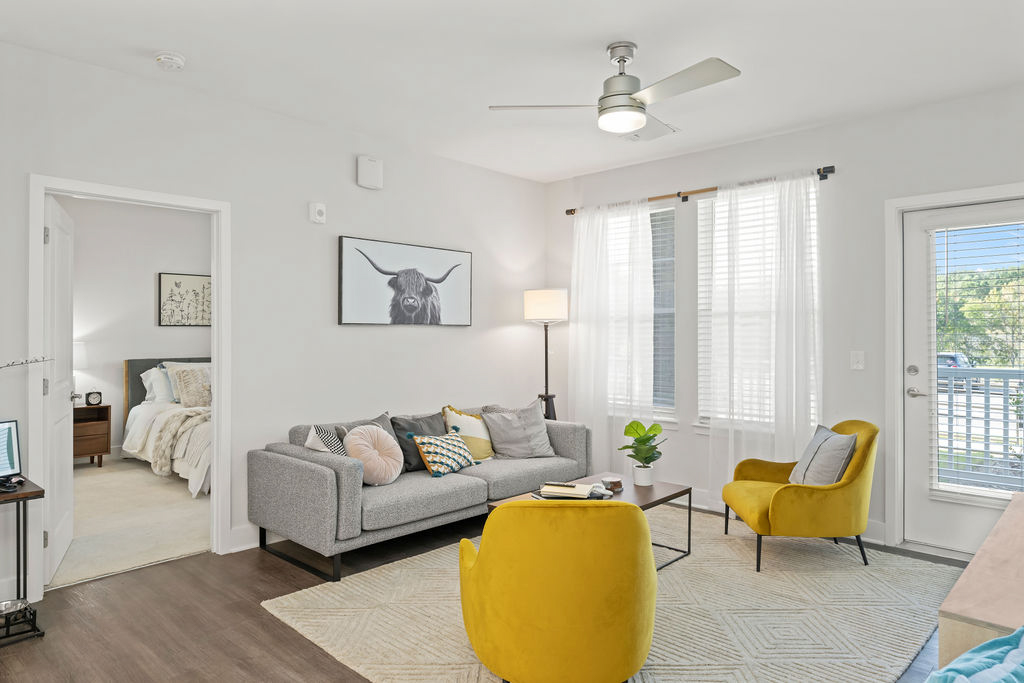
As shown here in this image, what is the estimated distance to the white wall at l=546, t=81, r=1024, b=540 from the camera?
3.68 metres

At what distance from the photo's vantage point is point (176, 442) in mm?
5629

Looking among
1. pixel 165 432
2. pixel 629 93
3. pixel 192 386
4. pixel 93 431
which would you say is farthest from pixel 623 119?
pixel 93 431

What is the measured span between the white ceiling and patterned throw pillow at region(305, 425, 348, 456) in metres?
1.91

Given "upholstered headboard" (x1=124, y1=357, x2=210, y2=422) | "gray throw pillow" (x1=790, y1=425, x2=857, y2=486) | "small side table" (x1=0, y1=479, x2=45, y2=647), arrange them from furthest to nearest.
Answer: "upholstered headboard" (x1=124, y1=357, x2=210, y2=422), "gray throw pillow" (x1=790, y1=425, x2=857, y2=486), "small side table" (x1=0, y1=479, x2=45, y2=647)

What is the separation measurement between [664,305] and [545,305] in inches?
36.5

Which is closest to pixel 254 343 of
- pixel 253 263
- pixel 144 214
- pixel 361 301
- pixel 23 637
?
pixel 253 263

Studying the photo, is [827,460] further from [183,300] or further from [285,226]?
[183,300]

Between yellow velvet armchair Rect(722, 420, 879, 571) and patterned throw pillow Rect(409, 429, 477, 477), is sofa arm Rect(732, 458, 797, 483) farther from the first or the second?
patterned throw pillow Rect(409, 429, 477, 477)

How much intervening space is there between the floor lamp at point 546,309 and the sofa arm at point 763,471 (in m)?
1.65

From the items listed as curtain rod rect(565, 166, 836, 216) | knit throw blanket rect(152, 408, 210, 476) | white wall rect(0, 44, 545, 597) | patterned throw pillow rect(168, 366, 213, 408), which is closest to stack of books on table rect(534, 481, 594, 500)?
white wall rect(0, 44, 545, 597)

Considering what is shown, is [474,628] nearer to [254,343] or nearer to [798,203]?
[254,343]

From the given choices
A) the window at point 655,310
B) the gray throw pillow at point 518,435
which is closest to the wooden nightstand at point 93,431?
the gray throw pillow at point 518,435

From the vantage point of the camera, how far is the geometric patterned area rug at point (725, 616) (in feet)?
8.29

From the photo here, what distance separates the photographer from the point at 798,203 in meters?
4.30
